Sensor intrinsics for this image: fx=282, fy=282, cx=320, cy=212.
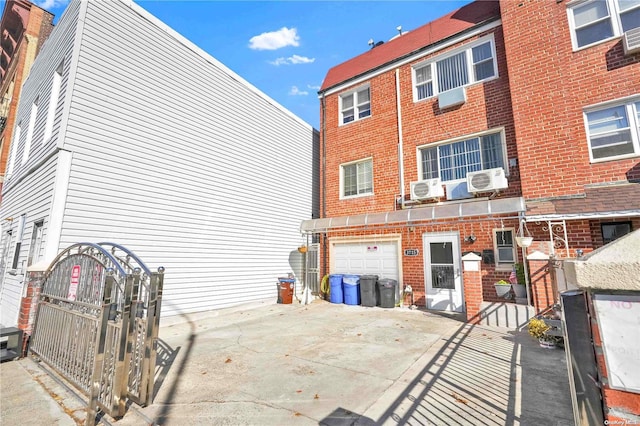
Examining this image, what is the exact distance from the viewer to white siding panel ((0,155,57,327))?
6.77m

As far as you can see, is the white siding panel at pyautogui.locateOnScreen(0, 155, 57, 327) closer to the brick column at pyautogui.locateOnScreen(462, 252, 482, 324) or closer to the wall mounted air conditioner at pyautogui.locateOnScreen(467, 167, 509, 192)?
the brick column at pyautogui.locateOnScreen(462, 252, 482, 324)

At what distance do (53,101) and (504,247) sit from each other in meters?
13.6

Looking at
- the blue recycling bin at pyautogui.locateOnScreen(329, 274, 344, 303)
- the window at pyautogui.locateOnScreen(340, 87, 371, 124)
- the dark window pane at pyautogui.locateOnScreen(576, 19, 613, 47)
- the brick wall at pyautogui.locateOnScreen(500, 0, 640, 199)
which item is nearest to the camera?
the brick wall at pyautogui.locateOnScreen(500, 0, 640, 199)

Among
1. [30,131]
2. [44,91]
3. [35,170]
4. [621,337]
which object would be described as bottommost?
[621,337]

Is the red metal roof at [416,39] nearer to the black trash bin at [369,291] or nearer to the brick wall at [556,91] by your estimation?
the brick wall at [556,91]

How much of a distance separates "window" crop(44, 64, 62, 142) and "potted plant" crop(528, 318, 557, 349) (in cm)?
1246

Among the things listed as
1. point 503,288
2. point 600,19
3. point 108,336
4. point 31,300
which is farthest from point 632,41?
point 31,300

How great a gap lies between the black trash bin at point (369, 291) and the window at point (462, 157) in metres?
4.30

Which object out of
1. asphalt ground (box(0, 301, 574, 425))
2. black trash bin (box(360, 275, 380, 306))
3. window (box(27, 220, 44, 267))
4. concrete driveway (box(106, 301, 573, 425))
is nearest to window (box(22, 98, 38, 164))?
window (box(27, 220, 44, 267))

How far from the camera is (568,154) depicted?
7.74 m

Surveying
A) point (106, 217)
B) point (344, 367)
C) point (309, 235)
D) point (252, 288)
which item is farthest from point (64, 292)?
point (309, 235)

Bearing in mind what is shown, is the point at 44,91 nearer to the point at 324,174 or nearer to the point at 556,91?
the point at 324,174

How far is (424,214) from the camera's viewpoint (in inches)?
374

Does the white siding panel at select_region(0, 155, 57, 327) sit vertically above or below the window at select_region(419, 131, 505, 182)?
below
